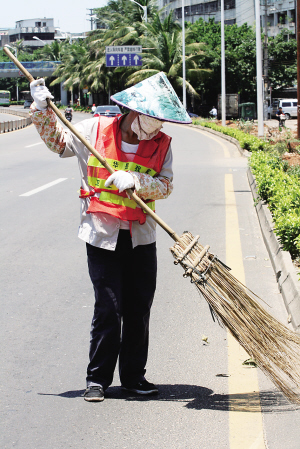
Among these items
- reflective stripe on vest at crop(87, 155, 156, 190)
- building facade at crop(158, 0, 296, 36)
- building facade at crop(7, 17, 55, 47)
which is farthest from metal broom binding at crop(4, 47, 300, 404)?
building facade at crop(7, 17, 55, 47)

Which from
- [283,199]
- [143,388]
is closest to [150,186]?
[143,388]

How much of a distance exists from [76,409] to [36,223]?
17.6 ft

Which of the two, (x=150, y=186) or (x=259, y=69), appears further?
(x=259, y=69)

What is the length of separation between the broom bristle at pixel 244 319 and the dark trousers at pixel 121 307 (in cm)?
26

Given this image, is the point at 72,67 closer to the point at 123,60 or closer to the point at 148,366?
the point at 123,60

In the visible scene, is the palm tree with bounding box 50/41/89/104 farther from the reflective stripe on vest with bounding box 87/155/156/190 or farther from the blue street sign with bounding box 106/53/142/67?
the reflective stripe on vest with bounding box 87/155/156/190

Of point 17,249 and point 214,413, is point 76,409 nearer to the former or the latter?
point 214,413

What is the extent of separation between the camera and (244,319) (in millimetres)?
3318

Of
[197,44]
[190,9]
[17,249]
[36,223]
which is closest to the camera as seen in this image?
[17,249]

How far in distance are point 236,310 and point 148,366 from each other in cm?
84

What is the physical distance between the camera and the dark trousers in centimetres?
338

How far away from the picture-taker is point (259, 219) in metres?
8.70

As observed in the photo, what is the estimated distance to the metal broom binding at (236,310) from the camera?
3252 mm

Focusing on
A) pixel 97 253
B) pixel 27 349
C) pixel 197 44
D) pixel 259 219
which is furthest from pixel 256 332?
pixel 197 44
